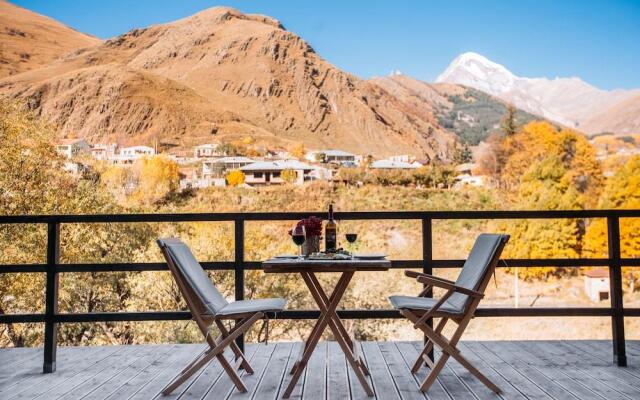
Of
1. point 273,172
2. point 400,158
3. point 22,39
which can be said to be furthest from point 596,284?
point 22,39

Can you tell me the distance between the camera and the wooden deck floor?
2732 mm

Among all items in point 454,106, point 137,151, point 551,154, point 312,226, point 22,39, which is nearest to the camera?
point 312,226

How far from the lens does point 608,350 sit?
3.67 meters

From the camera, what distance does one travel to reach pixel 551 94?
47.5 metres

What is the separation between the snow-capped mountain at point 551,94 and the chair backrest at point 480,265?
1673 inches

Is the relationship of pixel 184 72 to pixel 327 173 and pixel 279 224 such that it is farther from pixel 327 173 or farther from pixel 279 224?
pixel 279 224

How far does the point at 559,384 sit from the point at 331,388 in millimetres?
1293

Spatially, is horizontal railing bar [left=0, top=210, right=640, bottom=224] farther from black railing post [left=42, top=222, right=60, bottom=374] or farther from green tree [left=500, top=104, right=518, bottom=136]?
green tree [left=500, top=104, right=518, bottom=136]

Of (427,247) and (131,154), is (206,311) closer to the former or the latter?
(427,247)

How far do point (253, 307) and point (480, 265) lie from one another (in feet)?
4.30

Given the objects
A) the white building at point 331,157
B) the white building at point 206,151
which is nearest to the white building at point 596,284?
the white building at point 331,157

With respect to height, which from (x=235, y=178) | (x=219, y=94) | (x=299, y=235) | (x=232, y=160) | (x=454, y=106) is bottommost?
(x=299, y=235)

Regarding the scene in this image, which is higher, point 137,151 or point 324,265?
point 137,151

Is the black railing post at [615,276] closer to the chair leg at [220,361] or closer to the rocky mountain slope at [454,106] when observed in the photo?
the chair leg at [220,361]
